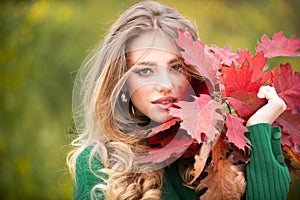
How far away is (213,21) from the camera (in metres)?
3.60

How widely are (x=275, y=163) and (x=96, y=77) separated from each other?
17.0 inches

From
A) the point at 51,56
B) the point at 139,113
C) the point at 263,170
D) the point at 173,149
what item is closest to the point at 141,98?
the point at 139,113

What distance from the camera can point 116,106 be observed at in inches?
50.4

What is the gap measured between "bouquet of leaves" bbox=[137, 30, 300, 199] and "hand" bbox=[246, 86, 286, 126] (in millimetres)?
14

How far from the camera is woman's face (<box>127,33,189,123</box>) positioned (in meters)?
1.17

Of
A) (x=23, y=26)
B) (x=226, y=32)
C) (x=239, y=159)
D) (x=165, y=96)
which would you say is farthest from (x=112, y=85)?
(x=23, y=26)

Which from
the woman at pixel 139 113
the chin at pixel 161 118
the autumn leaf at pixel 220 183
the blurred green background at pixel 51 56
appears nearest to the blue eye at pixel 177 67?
the woman at pixel 139 113

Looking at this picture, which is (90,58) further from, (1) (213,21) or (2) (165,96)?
(1) (213,21)

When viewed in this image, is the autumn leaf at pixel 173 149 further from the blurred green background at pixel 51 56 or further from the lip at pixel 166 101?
the blurred green background at pixel 51 56

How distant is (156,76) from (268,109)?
0.23 metres

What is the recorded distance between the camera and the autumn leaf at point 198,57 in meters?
1.13

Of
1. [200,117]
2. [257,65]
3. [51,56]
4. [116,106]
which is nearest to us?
[200,117]

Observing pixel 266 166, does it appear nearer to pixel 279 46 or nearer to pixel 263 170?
pixel 263 170

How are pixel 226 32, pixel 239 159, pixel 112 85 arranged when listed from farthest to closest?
pixel 226 32 → pixel 112 85 → pixel 239 159
